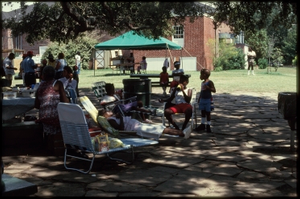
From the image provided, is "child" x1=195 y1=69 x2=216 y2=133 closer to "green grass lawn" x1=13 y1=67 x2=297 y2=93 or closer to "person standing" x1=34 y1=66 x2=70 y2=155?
"person standing" x1=34 y1=66 x2=70 y2=155

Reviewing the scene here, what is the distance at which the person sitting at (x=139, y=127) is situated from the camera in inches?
287

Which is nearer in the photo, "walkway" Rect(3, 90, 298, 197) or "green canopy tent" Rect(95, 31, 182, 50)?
"walkway" Rect(3, 90, 298, 197)

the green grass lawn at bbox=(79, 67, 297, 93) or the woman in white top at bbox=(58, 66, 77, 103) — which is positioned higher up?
the woman in white top at bbox=(58, 66, 77, 103)

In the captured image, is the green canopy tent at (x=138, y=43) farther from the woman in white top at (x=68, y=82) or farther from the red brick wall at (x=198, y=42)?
the red brick wall at (x=198, y=42)

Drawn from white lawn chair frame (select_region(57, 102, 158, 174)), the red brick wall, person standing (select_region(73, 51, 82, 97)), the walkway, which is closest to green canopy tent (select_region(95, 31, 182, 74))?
person standing (select_region(73, 51, 82, 97))

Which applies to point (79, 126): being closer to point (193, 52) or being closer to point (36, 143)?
point (36, 143)

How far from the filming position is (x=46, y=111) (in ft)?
23.0

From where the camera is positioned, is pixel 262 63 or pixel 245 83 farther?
pixel 262 63

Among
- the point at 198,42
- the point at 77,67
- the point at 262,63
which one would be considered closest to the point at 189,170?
the point at 77,67

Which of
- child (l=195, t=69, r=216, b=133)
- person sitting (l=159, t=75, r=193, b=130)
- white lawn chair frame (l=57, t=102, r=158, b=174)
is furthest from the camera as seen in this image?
child (l=195, t=69, r=216, b=133)

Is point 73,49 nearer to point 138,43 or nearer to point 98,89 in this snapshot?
point 138,43

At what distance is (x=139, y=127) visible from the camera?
7402mm

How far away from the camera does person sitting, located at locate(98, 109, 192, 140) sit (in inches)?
287

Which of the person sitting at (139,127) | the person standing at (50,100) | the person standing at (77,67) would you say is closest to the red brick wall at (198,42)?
the person standing at (77,67)
